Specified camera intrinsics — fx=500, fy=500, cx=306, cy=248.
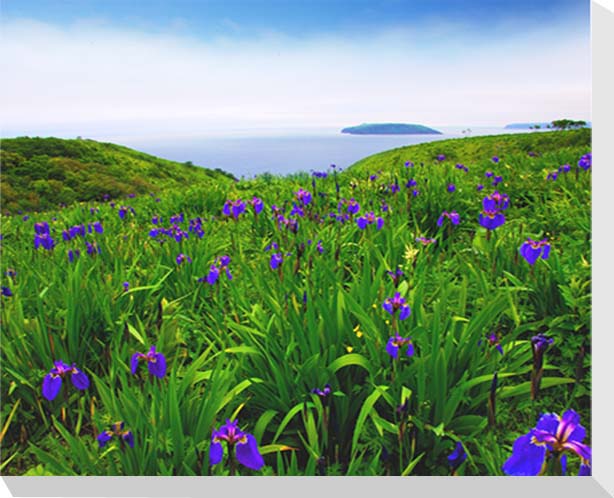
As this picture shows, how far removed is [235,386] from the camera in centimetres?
195

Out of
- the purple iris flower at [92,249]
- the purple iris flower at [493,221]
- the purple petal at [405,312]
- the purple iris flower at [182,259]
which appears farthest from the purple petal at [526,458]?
the purple iris flower at [92,249]

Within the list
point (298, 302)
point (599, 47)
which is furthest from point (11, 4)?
point (599, 47)

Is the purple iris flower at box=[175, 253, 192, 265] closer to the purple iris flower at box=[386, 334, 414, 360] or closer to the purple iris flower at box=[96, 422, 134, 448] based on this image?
the purple iris flower at box=[96, 422, 134, 448]

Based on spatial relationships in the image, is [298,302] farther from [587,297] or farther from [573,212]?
[573,212]

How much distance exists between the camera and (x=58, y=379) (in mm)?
1755

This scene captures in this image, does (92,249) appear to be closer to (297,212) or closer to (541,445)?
(297,212)

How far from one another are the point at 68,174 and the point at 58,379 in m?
8.59

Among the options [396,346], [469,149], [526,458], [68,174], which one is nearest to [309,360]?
[396,346]

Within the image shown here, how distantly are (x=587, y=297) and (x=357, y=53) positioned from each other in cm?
182

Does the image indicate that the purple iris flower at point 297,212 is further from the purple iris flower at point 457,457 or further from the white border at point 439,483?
the purple iris flower at point 457,457

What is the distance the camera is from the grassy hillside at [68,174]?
832 cm

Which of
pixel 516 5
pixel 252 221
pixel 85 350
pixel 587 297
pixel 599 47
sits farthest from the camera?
pixel 252 221

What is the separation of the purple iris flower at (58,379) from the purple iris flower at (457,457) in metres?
1.35

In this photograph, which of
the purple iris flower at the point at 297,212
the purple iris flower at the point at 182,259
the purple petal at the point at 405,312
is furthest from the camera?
the purple iris flower at the point at 297,212
